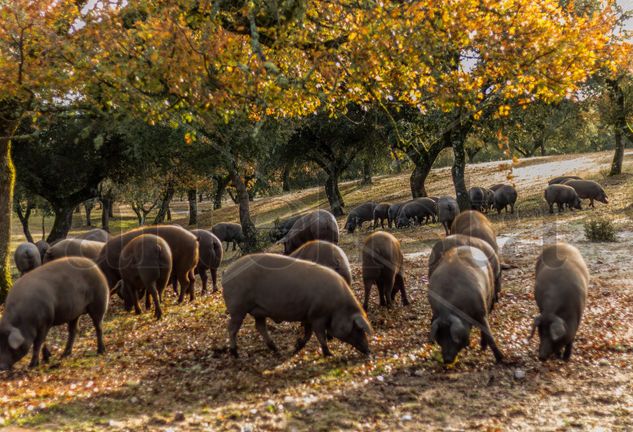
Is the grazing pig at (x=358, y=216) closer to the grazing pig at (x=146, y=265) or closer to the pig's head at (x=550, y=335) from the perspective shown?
the grazing pig at (x=146, y=265)

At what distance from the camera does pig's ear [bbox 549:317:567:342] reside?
7812 mm

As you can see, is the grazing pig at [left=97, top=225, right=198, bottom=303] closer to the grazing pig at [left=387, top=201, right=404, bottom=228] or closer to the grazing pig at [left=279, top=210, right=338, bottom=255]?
the grazing pig at [left=279, top=210, right=338, bottom=255]

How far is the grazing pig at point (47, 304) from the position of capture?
789 centimetres

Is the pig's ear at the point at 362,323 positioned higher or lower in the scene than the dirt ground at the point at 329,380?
higher

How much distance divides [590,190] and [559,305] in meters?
19.8

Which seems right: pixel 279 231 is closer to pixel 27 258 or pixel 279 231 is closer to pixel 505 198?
pixel 27 258

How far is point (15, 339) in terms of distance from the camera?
7680 millimetres

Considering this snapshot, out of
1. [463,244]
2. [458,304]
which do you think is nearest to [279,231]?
[463,244]

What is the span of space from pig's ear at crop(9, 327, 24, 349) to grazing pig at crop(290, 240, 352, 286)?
16.5ft

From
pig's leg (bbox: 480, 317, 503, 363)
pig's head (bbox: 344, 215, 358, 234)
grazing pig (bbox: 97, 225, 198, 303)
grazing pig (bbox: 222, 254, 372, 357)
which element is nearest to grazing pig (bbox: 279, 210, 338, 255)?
grazing pig (bbox: 97, 225, 198, 303)

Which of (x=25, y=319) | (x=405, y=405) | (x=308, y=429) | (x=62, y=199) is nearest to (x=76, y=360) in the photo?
(x=25, y=319)

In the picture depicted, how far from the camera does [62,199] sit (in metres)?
29.2

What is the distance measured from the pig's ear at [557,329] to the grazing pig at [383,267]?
3575mm

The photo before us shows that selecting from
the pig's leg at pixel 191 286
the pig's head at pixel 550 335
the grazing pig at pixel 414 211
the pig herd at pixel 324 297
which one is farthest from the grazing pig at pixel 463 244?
the grazing pig at pixel 414 211
